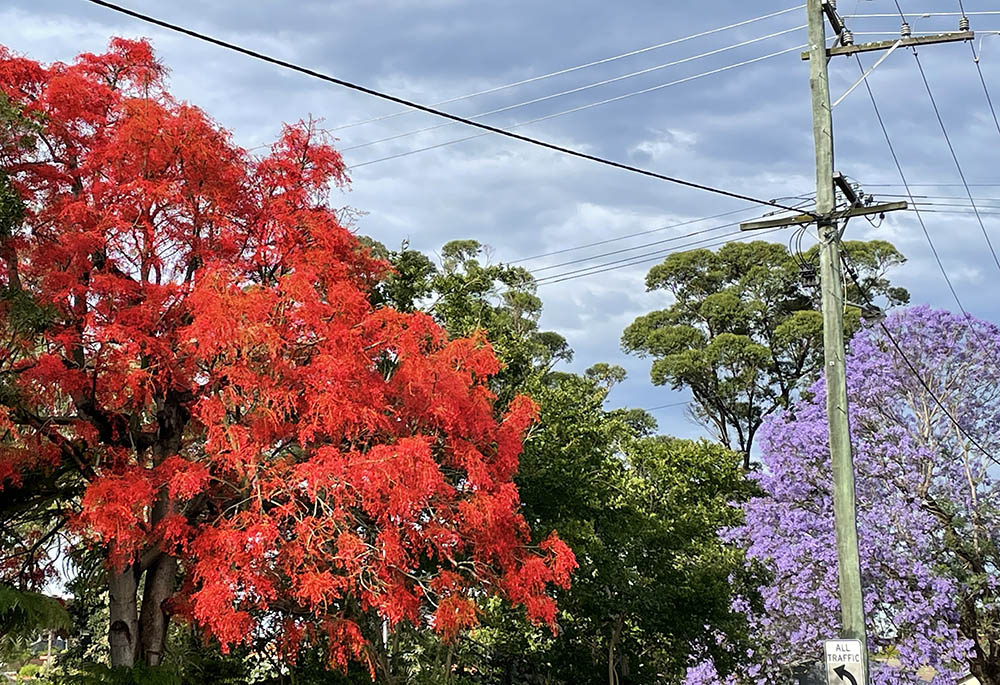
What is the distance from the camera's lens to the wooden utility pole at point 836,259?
10930 mm

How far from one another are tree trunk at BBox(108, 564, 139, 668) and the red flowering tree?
0.03 metres

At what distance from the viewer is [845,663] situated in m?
10.5

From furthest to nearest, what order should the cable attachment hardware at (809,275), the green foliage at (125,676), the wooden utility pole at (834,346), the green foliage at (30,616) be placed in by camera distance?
1. the green foliage at (125,676)
2. the cable attachment hardware at (809,275)
3. the green foliage at (30,616)
4. the wooden utility pole at (834,346)

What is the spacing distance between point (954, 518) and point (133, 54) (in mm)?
15579

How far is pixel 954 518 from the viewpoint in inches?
770

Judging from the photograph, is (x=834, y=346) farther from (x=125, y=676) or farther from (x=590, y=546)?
(x=125, y=676)

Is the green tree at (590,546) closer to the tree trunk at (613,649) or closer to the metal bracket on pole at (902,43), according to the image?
the tree trunk at (613,649)

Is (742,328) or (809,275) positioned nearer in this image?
(809,275)

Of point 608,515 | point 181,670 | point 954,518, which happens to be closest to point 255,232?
point 181,670

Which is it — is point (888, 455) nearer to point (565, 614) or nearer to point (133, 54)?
point (565, 614)

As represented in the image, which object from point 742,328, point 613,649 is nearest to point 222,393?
point 613,649

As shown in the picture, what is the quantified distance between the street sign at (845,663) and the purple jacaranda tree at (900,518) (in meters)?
9.17

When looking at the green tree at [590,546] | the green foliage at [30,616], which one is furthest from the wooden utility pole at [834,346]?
the green foliage at [30,616]

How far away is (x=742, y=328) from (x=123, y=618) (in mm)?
22867
